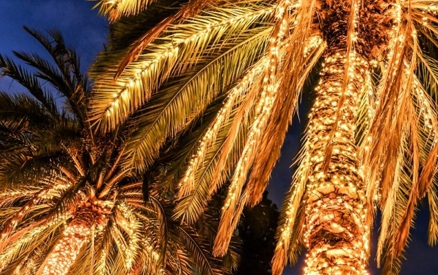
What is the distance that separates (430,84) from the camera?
8.57m

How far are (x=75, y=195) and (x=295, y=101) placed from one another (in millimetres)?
5376

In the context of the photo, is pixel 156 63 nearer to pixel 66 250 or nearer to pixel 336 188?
pixel 336 188

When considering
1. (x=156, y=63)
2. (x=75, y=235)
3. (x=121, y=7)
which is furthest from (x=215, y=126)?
(x=75, y=235)

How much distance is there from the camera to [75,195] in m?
9.92

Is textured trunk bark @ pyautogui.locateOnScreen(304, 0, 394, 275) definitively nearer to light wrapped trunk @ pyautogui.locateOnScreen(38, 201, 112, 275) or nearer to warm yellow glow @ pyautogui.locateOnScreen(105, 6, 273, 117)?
warm yellow glow @ pyautogui.locateOnScreen(105, 6, 273, 117)

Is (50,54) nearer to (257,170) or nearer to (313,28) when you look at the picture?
(313,28)

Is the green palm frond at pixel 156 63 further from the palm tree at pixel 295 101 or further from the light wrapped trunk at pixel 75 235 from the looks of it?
the light wrapped trunk at pixel 75 235

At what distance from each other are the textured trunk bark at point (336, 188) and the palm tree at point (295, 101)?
12 millimetres

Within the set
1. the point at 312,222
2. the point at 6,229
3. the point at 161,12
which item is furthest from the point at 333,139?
the point at 6,229

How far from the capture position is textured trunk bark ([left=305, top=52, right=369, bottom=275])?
5.19 metres

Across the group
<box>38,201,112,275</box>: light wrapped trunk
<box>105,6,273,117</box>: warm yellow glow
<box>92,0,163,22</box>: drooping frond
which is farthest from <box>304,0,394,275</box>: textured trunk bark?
<box>38,201,112,275</box>: light wrapped trunk

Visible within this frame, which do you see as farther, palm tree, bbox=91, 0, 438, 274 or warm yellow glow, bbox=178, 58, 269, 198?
warm yellow glow, bbox=178, 58, 269, 198

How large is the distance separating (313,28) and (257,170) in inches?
84.6

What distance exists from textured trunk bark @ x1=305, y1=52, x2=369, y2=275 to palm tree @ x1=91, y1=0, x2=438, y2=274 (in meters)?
0.01
